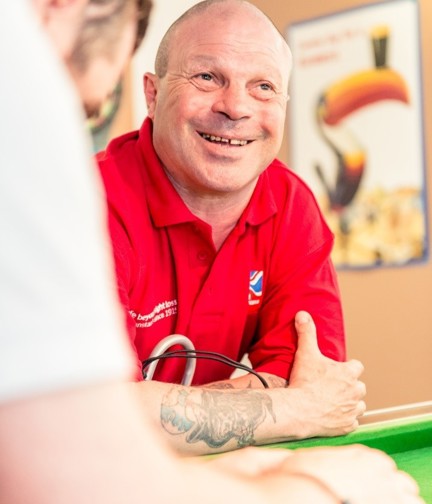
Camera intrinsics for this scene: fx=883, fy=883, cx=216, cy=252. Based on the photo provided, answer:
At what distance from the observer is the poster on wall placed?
4199 mm

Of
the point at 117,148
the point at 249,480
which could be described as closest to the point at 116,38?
the point at 117,148

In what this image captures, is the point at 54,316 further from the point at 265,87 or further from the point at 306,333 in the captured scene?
the point at 265,87

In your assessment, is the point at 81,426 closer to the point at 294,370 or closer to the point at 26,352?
the point at 26,352

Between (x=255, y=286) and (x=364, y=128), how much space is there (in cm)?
228

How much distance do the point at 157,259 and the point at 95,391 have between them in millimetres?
1829

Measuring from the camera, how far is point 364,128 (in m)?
4.38

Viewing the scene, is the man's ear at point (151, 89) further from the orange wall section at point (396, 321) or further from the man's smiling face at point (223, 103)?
the orange wall section at point (396, 321)

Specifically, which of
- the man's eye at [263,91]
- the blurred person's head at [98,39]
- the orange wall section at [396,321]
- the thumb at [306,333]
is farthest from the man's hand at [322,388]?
the blurred person's head at [98,39]

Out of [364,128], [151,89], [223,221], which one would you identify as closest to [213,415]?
[223,221]

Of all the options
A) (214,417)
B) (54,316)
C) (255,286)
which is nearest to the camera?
(54,316)

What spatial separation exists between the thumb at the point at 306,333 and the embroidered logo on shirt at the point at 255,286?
0.13 m

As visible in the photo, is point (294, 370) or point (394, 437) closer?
point (394, 437)

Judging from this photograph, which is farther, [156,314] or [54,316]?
[156,314]

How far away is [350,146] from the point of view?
4410 mm
